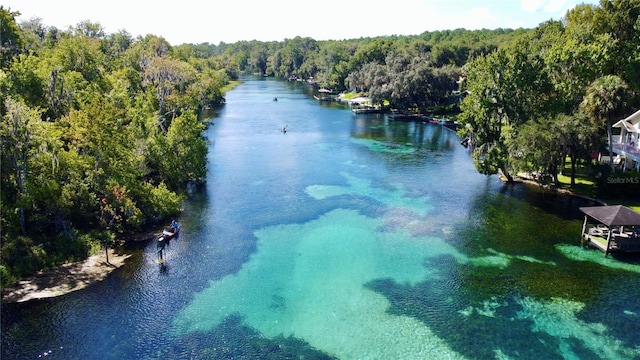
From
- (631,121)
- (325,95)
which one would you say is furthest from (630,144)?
(325,95)

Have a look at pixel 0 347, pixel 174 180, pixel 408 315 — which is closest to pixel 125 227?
pixel 174 180

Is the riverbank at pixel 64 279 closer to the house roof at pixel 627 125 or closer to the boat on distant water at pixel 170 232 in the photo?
the boat on distant water at pixel 170 232

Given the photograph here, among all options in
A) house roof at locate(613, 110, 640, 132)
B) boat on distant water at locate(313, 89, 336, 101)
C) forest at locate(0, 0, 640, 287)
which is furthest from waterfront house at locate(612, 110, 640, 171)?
boat on distant water at locate(313, 89, 336, 101)

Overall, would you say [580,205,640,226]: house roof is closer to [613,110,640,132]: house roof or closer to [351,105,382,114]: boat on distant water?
[613,110,640,132]: house roof

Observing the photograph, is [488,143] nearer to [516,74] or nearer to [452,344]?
[516,74]

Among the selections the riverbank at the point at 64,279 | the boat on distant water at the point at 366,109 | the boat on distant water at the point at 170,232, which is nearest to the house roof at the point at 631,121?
the boat on distant water at the point at 170,232

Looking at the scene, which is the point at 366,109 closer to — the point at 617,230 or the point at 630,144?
the point at 630,144
